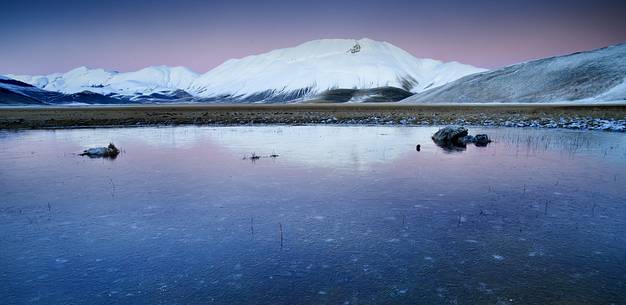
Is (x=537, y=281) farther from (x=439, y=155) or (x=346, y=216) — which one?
(x=439, y=155)

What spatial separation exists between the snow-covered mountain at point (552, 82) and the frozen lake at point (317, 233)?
377ft

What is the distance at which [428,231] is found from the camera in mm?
8234

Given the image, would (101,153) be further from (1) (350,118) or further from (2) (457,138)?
(1) (350,118)

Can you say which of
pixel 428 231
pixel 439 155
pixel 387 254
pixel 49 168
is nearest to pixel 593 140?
pixel 439 155

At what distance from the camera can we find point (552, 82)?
132500 millimetres

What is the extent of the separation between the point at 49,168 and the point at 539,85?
150018 mm

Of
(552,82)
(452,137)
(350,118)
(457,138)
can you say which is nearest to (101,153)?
(452,137)

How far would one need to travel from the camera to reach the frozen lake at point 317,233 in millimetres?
5898

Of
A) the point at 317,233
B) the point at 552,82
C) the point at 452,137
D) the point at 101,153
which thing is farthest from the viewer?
the point at 552,82

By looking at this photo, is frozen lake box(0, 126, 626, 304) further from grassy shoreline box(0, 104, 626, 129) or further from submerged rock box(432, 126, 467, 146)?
grassy shoreline box(0, 104, 626, 129)

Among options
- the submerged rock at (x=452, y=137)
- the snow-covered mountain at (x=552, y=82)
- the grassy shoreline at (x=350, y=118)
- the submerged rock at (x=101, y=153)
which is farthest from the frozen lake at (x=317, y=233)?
the snow-covered mountain at (x=552, y=82)

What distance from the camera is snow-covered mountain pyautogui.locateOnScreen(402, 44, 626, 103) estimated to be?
115 meters

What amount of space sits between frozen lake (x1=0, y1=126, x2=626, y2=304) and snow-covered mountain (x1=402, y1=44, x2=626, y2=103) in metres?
115

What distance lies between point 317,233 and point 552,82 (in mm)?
151323
